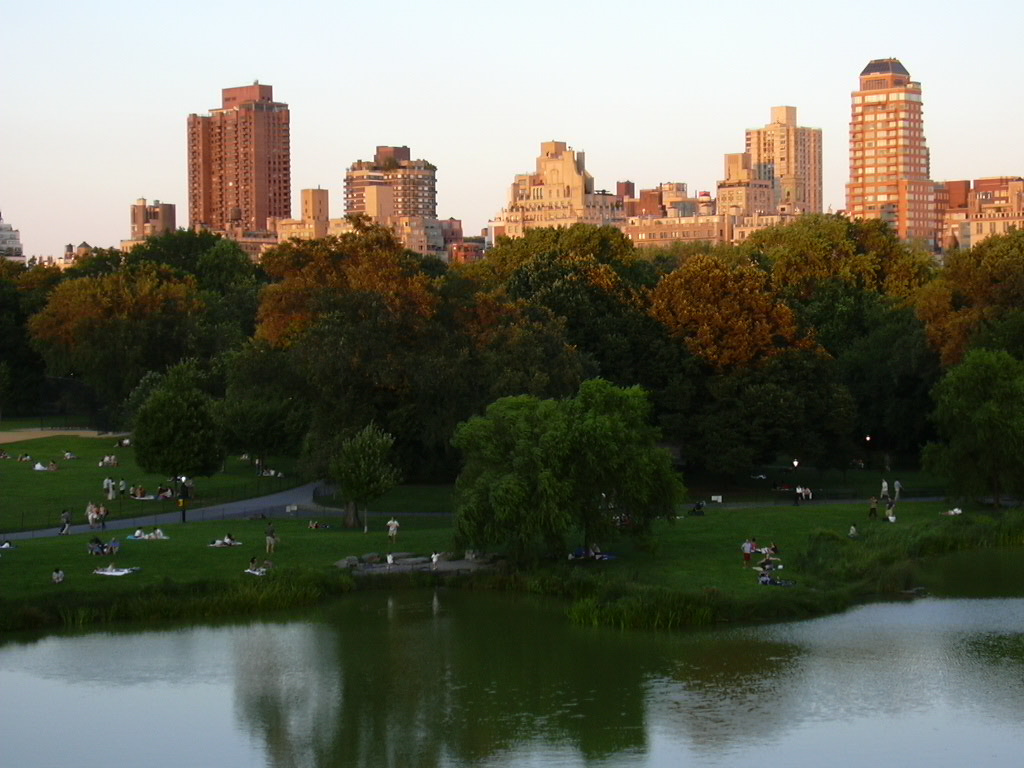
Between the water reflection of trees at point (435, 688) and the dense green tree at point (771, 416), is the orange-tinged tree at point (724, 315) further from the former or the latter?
the water reflection of trees at point (435, 688)

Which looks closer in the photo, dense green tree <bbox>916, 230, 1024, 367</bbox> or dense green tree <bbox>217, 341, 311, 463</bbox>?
dense green tree <bbox>217, 341, 311, 463</bbox>

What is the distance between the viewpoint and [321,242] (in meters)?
63.9

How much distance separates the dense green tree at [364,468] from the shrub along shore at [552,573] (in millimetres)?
1314

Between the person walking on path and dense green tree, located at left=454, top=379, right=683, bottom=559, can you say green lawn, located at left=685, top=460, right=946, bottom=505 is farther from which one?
dense green tree, located at left=454, top=379, right=683, bottom=559

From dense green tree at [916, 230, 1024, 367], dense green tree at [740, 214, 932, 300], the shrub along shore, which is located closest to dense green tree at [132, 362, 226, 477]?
the shrub along shore

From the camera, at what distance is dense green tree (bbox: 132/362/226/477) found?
56625 millimetres

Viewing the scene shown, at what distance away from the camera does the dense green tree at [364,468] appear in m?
49.5

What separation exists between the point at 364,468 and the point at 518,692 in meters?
15.9

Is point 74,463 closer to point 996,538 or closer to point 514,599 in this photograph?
point 514,599

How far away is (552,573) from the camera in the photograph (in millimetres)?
44031

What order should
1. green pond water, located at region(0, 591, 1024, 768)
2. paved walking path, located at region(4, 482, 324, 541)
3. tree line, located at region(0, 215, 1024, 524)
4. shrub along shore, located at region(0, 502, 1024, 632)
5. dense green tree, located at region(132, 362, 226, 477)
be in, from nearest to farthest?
green pond water, located at region(0, 591, 1024, 768), shrub along shore, located at region(0, 502, 1024, 632), paved walking path, located at region(4, 482, 324, 541), tree line, located at region(0, 215, 1024, 524), dense green tree, located at region(132, 362, 226, 477)

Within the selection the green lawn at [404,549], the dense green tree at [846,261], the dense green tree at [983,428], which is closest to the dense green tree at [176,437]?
the green lawn at [404,549]

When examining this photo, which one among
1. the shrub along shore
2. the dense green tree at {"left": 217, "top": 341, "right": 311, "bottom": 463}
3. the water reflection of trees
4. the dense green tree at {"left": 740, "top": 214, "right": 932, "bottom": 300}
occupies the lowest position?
the water reflection of trees

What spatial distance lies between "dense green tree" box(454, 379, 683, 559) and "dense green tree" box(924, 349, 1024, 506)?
13.3 m
